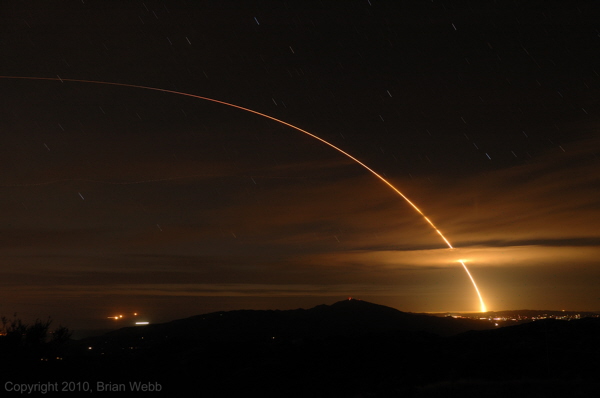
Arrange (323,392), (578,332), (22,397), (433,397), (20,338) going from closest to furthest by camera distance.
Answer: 1. (433,397)
2. (22,397)
3. (323,392)
4. (20,338)
5. (578,332)

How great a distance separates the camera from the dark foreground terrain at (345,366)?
95.8 feet

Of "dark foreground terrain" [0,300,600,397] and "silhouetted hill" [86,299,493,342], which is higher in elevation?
"silhouetted hill" [86,299,493,342]

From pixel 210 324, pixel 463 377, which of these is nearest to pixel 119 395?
pixel 463 377

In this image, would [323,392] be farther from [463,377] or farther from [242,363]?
[242,363]

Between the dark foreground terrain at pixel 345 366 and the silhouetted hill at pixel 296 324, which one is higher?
the silhouetted hill at pixel 296 324

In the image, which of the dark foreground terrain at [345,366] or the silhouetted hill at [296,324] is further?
the silhouetted hill at [296,324]

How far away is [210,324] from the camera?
132500mm

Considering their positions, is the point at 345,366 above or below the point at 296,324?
below

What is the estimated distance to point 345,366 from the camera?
136 ft

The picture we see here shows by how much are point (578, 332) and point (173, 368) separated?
3222 centimetres

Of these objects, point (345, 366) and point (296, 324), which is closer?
point (345, 366)

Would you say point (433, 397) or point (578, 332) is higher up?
point (578, 332)

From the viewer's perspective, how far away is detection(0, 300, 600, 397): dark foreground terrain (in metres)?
29.2

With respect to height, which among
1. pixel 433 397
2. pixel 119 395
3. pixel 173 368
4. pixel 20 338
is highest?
pixel 20 338
